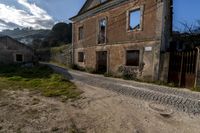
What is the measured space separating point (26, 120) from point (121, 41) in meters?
9.30

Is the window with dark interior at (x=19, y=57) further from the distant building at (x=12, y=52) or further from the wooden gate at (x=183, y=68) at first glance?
the wooden gate at (x=183, y=68)

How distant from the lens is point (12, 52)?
21.1 m

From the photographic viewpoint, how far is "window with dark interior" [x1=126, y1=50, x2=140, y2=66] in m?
12.1

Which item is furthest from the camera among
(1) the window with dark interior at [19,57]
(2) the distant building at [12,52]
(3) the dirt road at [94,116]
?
(1) the window with dark interior at [19,57]

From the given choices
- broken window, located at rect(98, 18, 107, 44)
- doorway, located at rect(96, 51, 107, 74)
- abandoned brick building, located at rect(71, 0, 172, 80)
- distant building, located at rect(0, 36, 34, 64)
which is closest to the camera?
abandoned brick building, located at rect(71, 0, 172, 80)

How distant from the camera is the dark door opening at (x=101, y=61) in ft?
51.9

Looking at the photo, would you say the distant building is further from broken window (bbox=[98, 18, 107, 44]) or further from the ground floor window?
broken window (bbox=[98, 18, 107, 44])

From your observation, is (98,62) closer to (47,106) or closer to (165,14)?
(165,14)

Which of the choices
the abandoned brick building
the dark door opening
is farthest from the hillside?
the dark door opening

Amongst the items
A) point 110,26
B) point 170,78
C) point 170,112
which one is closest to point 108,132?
point 170,112

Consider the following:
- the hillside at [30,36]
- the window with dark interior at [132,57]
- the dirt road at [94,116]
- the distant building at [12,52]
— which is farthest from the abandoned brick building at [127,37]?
the hillside at [30,36]

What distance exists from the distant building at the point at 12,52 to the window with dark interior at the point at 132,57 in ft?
48.2

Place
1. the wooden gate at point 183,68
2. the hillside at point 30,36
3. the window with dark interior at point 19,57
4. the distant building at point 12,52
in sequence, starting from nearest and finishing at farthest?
the wooden gate at point 183,68, the distant building at point 12,52, the window with dark interior at point 19,57, the hillside at point 30,36

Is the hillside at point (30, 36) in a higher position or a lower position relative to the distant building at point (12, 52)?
higher
